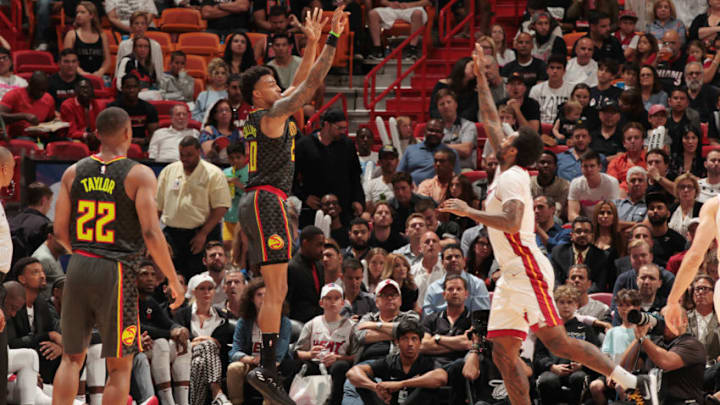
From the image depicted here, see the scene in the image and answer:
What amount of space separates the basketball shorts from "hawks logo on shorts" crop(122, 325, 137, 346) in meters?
2.34

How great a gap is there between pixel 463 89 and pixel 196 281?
206 inches

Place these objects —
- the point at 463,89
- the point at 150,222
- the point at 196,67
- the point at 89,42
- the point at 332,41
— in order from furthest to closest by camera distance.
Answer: the point at 196,67 < the point at 89,42 < the point at 463,89 < the point at 332,41 < the point at 150,222

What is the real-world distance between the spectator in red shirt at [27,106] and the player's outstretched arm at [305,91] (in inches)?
301

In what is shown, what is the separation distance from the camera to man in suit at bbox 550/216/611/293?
1131 cm

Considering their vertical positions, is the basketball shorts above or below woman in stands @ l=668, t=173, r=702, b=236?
above

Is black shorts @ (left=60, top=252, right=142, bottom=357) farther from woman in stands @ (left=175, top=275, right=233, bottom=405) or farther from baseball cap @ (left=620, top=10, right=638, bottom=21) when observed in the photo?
baseball cap @ (left=620, top=10, right=638, bottom=21)

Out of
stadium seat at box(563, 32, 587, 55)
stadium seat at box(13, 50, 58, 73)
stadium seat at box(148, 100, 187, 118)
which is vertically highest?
stadium seat at box(563, 32, 587, 55)

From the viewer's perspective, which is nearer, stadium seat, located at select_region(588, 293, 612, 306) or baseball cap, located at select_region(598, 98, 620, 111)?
stadium seat, located at select_region(588, 293, 612, 306)

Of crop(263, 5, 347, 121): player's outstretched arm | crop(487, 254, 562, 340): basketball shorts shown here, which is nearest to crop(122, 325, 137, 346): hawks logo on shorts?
crop(263, 5, 347, 121): player's outstretched arm

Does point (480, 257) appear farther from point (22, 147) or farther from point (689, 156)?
point (22, 147)

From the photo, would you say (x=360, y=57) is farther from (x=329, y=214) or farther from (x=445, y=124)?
(x=329, y=214)

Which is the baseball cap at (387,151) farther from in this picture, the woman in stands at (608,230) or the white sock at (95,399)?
the white sock at (95,399)

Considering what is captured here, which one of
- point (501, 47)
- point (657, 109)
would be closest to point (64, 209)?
point (657, 109)

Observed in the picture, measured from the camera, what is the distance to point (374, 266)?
11.4 meters
